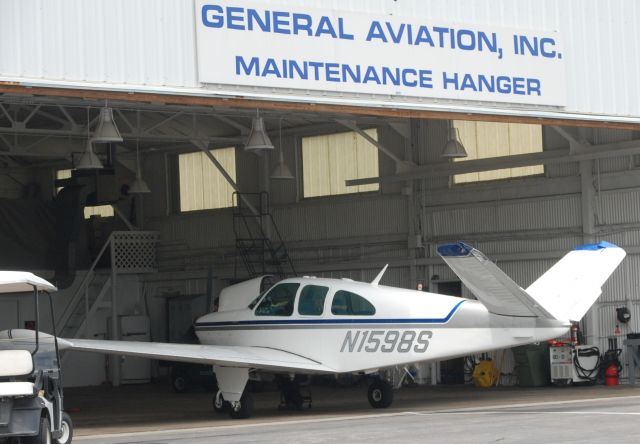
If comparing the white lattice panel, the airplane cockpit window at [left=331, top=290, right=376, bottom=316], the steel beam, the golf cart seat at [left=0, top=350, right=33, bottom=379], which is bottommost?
the golf cart seat at [left=0, top=350, right=33, bottom=379]

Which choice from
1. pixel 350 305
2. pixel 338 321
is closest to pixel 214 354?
pixel 338 321

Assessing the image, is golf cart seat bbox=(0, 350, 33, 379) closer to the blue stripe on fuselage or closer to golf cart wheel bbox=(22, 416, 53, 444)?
golf cart wheel bbox=(22, 416, 53, 444)

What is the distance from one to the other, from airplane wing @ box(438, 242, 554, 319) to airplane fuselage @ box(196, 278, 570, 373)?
23 cm

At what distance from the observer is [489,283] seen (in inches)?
677

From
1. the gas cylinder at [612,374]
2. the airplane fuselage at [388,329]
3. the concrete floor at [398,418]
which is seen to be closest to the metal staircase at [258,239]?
the concrete floor at [398,418]

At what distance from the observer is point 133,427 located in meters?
18.6

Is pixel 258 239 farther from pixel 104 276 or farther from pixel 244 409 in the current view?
pixel 244 409

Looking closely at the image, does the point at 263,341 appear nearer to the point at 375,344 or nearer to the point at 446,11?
the point at 375,344

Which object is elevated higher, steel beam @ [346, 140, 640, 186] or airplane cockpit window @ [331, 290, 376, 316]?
steel beam @ [346, 140, 640, 186]

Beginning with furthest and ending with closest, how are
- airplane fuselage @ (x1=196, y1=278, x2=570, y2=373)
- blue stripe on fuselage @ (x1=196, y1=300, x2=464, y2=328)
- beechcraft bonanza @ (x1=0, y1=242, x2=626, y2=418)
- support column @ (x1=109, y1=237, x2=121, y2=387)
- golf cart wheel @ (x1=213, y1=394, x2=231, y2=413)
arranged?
support column @ (x1=109, y1=237, x2=121, y2=387) < golf cart wheel @ (x1=213, y1=394, x2=231, y2=413) < blue stripe on fuselage @ (x1=196, y1=300, x2=464, y2=328) < airplane fuselage @ (x1=196, y1=278, x2=570, y2=373) < beechcraft bonanza @ (x1=0, y1=242, x2=626, y2=418)

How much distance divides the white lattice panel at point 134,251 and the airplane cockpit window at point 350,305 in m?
15.6

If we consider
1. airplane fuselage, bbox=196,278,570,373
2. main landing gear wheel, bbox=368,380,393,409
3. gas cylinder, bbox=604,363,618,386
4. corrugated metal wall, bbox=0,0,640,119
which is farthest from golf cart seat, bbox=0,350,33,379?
gas cylinder, bbox=604,363,618,386

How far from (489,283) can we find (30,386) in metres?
7.58

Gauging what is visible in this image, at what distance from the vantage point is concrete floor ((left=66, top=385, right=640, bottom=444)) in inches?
557
